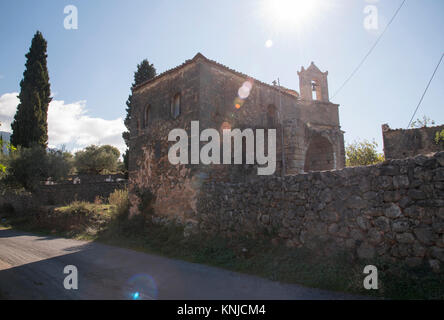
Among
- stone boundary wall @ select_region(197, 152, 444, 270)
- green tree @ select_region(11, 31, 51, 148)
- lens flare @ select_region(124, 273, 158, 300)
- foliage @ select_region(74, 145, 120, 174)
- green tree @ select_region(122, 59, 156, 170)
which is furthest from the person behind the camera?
foliage @ select_region(74, 145, 120, 174)

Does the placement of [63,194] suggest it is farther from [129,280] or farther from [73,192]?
[129,280]

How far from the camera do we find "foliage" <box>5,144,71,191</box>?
69.7 ft

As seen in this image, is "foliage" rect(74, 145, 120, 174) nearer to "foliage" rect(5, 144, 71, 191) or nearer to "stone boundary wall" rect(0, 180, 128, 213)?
"foliage" rect(5, 144, 71, 191)

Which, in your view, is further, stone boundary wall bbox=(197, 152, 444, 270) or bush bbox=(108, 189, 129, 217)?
bush bbox=(108, 189, 129, 217)

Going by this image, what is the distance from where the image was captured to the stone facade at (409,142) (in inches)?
626

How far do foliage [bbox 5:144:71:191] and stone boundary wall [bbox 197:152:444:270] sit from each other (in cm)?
2181

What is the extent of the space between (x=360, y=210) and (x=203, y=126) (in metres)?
6.15

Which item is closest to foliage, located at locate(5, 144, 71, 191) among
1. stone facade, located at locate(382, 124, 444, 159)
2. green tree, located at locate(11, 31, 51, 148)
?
green tree, located at locate(11, 31, 51, 148)

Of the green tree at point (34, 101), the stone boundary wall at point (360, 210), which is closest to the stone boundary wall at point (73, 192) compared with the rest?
the green tree at point (34, 101)

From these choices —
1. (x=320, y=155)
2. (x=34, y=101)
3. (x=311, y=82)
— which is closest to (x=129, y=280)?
(x=320, y=155)

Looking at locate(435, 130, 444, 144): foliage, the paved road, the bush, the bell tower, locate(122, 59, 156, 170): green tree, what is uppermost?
locate(122, 59, 156, 170): green tree

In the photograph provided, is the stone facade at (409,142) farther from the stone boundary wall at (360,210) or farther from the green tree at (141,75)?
the green tree at (141,75)
